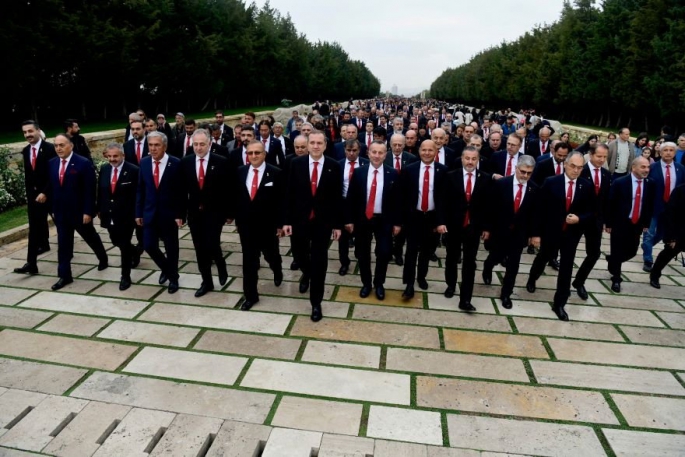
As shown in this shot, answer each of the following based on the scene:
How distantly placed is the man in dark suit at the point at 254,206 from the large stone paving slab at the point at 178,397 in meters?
1.43

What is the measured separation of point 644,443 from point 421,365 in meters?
1.61

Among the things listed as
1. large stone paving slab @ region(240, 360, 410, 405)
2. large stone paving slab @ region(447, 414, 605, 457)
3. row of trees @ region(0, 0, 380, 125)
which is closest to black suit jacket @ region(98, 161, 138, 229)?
large stone paving slab @ region(240, 360, 410, 405)

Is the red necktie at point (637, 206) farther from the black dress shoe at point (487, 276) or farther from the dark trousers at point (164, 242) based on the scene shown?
the dark trousers at point (164, 242)

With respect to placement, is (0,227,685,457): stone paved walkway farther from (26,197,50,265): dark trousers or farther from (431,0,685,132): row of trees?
(431,0,685,132): row of trees

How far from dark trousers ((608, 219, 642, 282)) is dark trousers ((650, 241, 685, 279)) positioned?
1.22ft

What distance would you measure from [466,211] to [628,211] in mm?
2327

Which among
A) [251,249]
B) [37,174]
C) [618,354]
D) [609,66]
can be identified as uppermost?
[609,66]

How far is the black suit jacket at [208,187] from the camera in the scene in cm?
497

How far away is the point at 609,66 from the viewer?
26.3 m

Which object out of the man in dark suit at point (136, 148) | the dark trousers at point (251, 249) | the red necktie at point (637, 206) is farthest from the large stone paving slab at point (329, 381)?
the man in dark suit at point (136, 148)

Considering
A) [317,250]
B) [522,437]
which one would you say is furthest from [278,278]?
[522,437]

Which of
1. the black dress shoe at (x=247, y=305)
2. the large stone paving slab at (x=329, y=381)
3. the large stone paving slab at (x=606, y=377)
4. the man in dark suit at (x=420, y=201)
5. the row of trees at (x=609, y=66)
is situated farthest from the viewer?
the row of trees at (x=609, y=66)

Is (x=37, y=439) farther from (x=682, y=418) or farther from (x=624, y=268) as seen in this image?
(x=624, y=268)

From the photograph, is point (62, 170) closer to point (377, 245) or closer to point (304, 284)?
point (304, 284)
